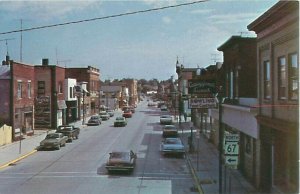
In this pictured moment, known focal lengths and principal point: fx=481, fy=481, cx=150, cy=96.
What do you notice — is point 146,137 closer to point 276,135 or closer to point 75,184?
point 75,184

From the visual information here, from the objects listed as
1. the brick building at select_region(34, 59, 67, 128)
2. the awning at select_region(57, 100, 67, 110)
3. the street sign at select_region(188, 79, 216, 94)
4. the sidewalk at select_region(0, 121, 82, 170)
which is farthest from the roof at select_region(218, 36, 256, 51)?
the awning at select_region(57, 100, 67, 110)

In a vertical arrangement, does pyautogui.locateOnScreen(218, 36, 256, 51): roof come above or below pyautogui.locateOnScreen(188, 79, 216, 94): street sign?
above

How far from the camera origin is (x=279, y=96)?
19.1m

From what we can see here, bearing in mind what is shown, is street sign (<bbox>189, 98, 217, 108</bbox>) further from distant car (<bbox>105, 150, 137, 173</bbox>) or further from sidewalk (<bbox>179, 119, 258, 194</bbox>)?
distant car (<bbox>105, 150, 137, 173</bbox>)

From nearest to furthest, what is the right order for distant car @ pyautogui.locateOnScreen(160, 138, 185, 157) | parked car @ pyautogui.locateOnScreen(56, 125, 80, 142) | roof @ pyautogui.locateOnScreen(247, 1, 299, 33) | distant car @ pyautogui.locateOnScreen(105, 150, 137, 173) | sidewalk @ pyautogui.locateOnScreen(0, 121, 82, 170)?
roof @ pyautogui.locateOnScreen(247, 1, 299, 33)
distant car @ pyautogui.locateOnScreen(105, 150, 137, 173)
sidewalk @ pyautogui.locateOnScreen(0, 121, 82, 170)
distant car @ pyautogui.locateOnScreen(160, 138, 185, 157)
parked car @ pyautogui.locateOnScreen(56, 125, 80, 142)

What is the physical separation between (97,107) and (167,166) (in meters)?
67.9

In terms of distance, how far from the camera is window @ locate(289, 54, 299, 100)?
17000 mm

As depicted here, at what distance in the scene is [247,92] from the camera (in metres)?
28.7

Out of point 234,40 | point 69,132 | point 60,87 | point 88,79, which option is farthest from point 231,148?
point 88,79

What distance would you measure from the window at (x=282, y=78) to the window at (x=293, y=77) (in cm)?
67

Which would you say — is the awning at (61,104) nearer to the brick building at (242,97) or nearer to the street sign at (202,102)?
the brick building at (242,97)

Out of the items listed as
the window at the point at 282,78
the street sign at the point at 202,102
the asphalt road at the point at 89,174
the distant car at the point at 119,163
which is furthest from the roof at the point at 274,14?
the distant car at the point at 119,163

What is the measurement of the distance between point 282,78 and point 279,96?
737mm

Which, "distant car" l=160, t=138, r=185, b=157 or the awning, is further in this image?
the awning
